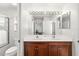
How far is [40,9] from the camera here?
7.51 ft

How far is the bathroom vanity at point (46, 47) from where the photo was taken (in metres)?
2.04

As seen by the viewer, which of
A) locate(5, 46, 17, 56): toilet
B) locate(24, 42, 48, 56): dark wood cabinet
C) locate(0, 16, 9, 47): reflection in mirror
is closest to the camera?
locate(24, 42, 48, 56): dark wood cabinet

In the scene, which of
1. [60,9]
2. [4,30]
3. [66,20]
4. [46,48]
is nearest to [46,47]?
[46,48]

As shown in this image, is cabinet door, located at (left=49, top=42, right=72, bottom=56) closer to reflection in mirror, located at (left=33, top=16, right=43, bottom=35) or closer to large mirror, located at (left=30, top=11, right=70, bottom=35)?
large mirror, located at (left=30, top=11, right=70, bottom=35)

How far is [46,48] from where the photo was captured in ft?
6.73

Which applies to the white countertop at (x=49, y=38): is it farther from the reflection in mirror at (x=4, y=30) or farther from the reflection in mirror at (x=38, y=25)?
the reflection in mirror at (x=4, y=30)

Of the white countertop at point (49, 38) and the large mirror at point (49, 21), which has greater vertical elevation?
the large mirror at point (49, 21)

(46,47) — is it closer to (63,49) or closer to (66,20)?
(63,49)

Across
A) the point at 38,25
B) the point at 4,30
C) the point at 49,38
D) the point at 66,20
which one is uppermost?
the point at 66,20

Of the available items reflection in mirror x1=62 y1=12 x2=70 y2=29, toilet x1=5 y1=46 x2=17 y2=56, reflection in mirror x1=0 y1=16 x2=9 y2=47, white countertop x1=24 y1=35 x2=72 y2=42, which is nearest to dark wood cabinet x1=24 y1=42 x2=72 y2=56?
white countertop x1=24 y1=35 x2=72 y2=42

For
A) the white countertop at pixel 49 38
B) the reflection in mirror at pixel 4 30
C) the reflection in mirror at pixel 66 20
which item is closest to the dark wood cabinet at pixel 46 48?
the white countertop at pixel 49 38

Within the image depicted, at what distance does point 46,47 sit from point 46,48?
0.07 feet

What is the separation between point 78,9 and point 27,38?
1341mm

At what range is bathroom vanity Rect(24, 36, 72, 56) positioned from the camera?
2.04 metres
